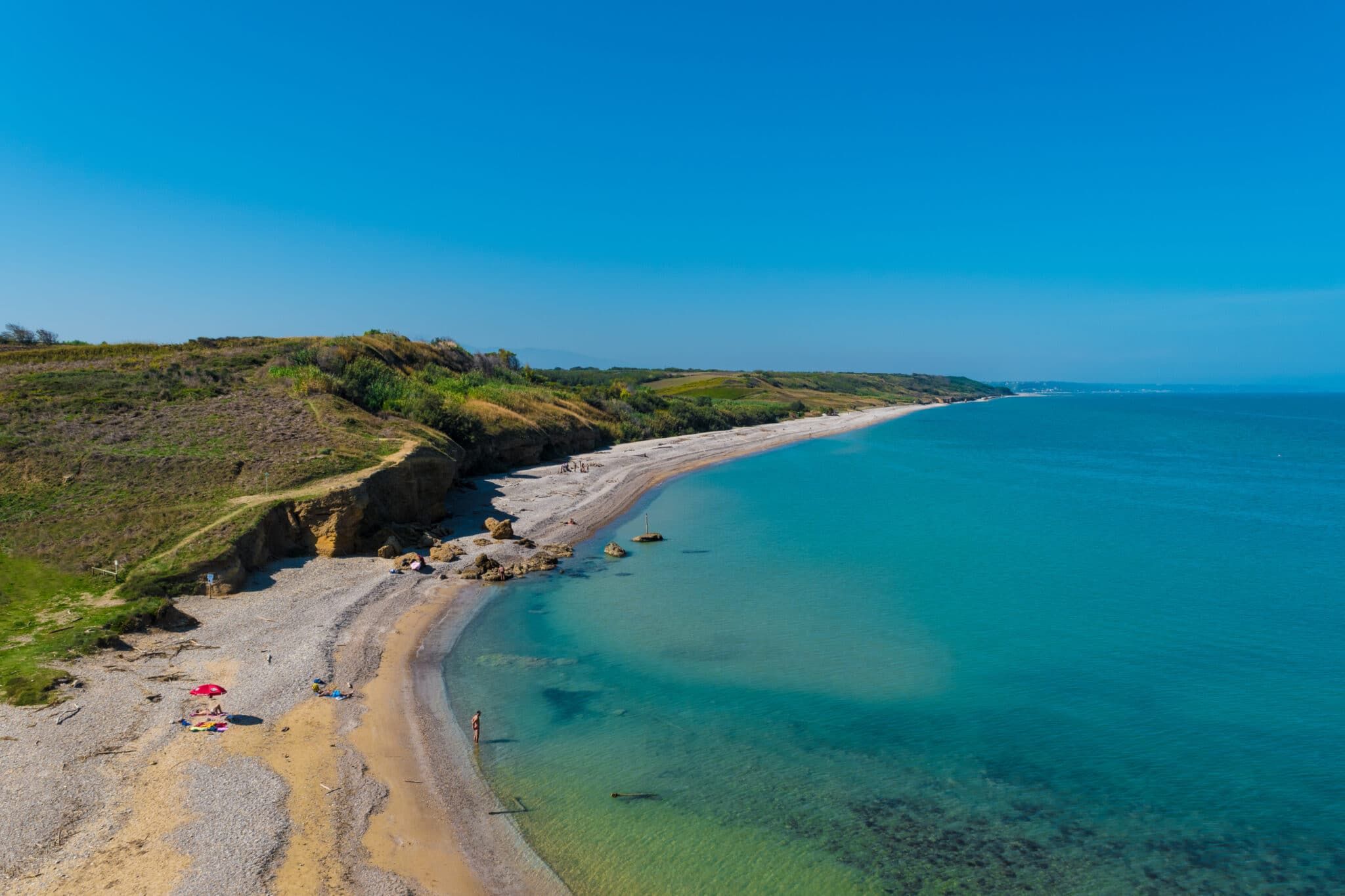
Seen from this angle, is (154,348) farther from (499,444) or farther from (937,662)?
(937,662)

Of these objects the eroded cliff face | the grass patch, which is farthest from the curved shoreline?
the grass patch

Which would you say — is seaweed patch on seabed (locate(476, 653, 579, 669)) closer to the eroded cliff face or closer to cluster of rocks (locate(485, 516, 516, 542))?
the eroded cliff face

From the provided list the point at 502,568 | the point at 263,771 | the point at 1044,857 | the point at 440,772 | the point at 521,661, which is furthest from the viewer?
the point at 502,568

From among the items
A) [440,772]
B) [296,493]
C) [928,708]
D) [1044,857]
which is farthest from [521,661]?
[296,493]

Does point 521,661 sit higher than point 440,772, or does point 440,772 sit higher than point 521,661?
point 440,772

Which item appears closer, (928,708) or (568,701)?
(928,708)

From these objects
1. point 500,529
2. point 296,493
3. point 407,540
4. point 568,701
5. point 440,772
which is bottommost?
point 568,701

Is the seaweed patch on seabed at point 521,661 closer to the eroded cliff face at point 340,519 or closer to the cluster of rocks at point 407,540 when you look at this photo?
the eroded cliff face at point 340,519

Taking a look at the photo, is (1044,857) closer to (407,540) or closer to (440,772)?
(440,772)
